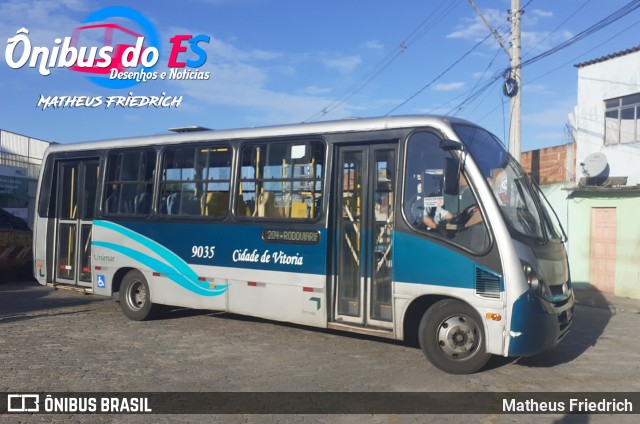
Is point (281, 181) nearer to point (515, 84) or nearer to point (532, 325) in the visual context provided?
point (532, 325)

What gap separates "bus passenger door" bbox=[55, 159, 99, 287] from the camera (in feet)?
36.1

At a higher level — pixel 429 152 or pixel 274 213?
pixel 429 152

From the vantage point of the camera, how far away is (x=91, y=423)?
5.30 metres

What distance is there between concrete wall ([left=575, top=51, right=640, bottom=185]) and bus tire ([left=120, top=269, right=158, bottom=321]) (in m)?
12.1

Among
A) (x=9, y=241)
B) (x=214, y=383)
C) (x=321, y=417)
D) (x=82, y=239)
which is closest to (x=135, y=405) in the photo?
(x=214, y=383)

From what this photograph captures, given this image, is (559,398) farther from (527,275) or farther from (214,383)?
(214,383)

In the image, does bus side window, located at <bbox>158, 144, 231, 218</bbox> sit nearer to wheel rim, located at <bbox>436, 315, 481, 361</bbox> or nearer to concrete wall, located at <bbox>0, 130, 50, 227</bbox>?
wheel rim, located at <bbox>436, 315, 481, 361</bbox>

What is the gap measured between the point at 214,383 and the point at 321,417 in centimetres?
157

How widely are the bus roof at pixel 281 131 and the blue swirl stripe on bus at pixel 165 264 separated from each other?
1566 mm

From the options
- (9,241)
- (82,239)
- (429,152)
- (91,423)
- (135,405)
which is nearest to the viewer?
(91,423)

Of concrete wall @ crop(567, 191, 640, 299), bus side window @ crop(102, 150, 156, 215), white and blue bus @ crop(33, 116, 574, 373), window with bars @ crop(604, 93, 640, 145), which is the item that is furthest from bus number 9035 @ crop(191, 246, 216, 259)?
window with bars @ crop(604, 93, 640, 145)

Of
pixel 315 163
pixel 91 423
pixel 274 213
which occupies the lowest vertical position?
pixel 91 423

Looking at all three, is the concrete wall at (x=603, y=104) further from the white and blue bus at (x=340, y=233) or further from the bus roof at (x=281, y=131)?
the bus roof at (x=281, y=131)

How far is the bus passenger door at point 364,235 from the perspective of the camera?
756cm
